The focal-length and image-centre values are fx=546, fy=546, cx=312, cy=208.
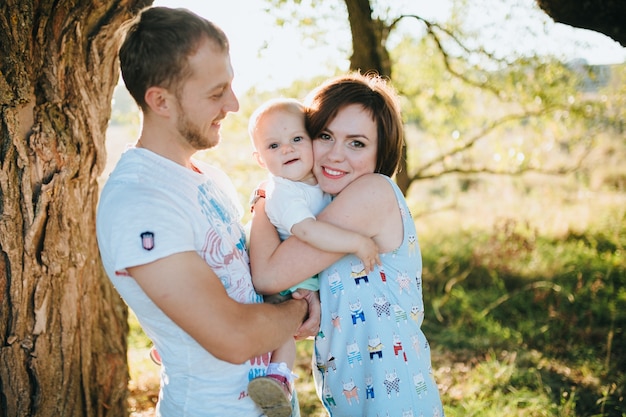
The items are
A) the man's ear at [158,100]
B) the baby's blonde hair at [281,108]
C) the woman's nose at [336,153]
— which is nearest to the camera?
the man's ear at [158,100]

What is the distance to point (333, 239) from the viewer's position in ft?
6.70

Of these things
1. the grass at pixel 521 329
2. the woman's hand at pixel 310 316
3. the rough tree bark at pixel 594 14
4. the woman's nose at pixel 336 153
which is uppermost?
the rough tree bark at pixel 594 14

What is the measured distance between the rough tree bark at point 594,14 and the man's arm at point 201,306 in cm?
169

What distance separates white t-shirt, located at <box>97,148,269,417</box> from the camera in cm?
162

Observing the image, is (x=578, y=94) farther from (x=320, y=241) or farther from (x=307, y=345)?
(x=320, y=241)

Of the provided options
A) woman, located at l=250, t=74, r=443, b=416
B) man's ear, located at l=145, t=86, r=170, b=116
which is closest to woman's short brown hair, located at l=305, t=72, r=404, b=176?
woman, located at l=250, t=74, r=443, b=416

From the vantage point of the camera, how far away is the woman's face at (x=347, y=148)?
2.22 meters

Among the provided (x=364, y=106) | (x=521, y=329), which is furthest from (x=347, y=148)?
(x=521, y=329)

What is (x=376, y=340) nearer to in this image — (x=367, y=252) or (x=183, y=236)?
(x=367, y=252)

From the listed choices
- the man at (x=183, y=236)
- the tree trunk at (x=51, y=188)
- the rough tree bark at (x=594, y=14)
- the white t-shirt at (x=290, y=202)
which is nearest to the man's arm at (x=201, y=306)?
the man at (x=183, y=236)

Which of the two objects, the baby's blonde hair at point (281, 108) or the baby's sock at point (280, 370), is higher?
the baby's blonde hair at point (281, 108)

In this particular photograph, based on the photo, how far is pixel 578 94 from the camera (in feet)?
20.2

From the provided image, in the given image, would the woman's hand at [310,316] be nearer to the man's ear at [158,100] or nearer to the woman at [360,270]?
the woman at [360,270]

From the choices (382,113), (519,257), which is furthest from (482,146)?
(382,113)
